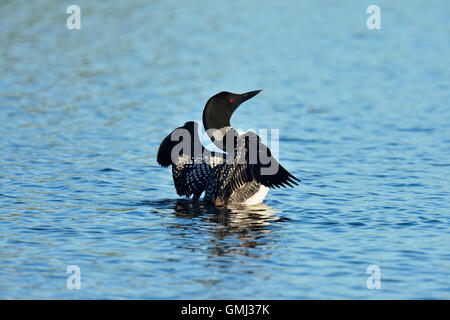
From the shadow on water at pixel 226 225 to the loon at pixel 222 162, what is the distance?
17cm

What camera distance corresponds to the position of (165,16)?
23719mm

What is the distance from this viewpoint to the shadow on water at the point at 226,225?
7521mm

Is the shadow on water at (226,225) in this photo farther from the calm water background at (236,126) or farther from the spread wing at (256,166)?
the spread wing at (256,166)

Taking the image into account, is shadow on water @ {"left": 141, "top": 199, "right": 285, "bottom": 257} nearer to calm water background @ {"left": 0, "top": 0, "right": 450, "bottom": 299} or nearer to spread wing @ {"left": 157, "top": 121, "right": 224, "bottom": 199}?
calm water background @ {"left": 0, "top": 0, "right": 450, "bottom": 299}

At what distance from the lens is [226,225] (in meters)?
8.23

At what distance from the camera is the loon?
27.4 ft

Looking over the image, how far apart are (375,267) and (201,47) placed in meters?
13.8

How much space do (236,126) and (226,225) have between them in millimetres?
5464

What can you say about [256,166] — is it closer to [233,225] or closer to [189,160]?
[233,225]

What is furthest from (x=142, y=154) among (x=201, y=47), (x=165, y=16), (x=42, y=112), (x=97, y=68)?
(x=165, y=16)

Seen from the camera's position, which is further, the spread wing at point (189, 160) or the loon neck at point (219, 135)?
the spread wing at point (189, 160)

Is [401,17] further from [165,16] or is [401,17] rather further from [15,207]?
[15,207]

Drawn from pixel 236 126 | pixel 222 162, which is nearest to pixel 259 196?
pixel 222 162

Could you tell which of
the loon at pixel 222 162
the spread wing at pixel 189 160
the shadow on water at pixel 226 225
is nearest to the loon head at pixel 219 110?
the loon at pixel 222 162
